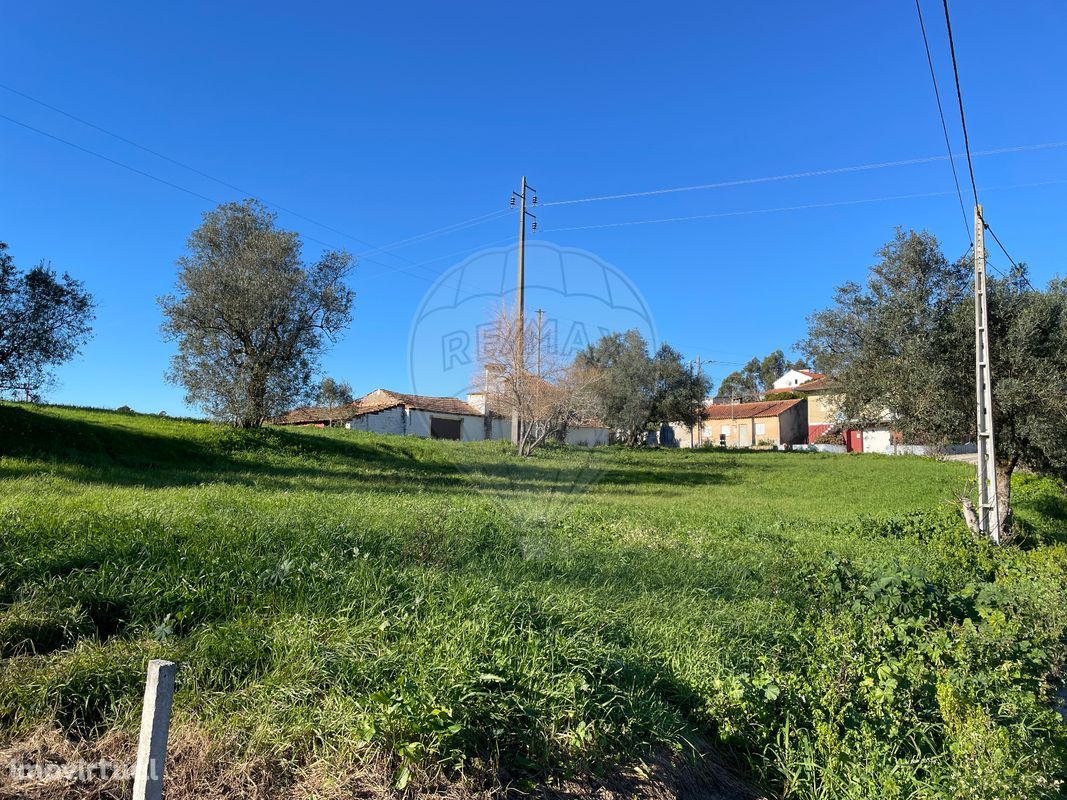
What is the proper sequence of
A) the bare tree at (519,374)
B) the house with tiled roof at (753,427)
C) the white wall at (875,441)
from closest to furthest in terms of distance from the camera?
the bare tree at (519,374), the white wall at (875,441), the house with tiled roof at (753,427)

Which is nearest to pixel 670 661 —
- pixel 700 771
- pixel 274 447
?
pixel 700 771

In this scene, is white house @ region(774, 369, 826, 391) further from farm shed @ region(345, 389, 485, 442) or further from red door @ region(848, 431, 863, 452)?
farm shed @ region(345, 389, 485, 442)

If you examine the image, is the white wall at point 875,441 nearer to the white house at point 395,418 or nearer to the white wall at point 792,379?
the white house at point 395,418

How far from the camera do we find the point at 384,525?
725 centimetres

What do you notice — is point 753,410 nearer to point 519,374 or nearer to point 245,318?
point 245,318

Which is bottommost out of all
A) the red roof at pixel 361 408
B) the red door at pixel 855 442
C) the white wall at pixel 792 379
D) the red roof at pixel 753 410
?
the red door at pixel 855 442

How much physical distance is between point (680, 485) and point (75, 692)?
2059 centimetres

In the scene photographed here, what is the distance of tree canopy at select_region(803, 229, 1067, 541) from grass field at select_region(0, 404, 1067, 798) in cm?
454

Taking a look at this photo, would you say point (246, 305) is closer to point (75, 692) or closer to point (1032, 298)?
point (75, 692)

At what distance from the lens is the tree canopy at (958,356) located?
42.4 ft

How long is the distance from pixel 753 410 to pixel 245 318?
55682 mm

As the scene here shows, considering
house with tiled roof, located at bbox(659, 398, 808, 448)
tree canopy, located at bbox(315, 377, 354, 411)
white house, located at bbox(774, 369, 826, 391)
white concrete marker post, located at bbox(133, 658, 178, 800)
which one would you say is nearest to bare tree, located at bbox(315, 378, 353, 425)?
tree canopy, located at bbox(315, 377, 354, 411)

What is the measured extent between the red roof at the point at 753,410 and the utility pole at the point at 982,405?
48519 millimetres

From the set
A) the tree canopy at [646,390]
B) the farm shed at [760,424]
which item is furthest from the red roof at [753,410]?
the tree canopy at [646,390]
